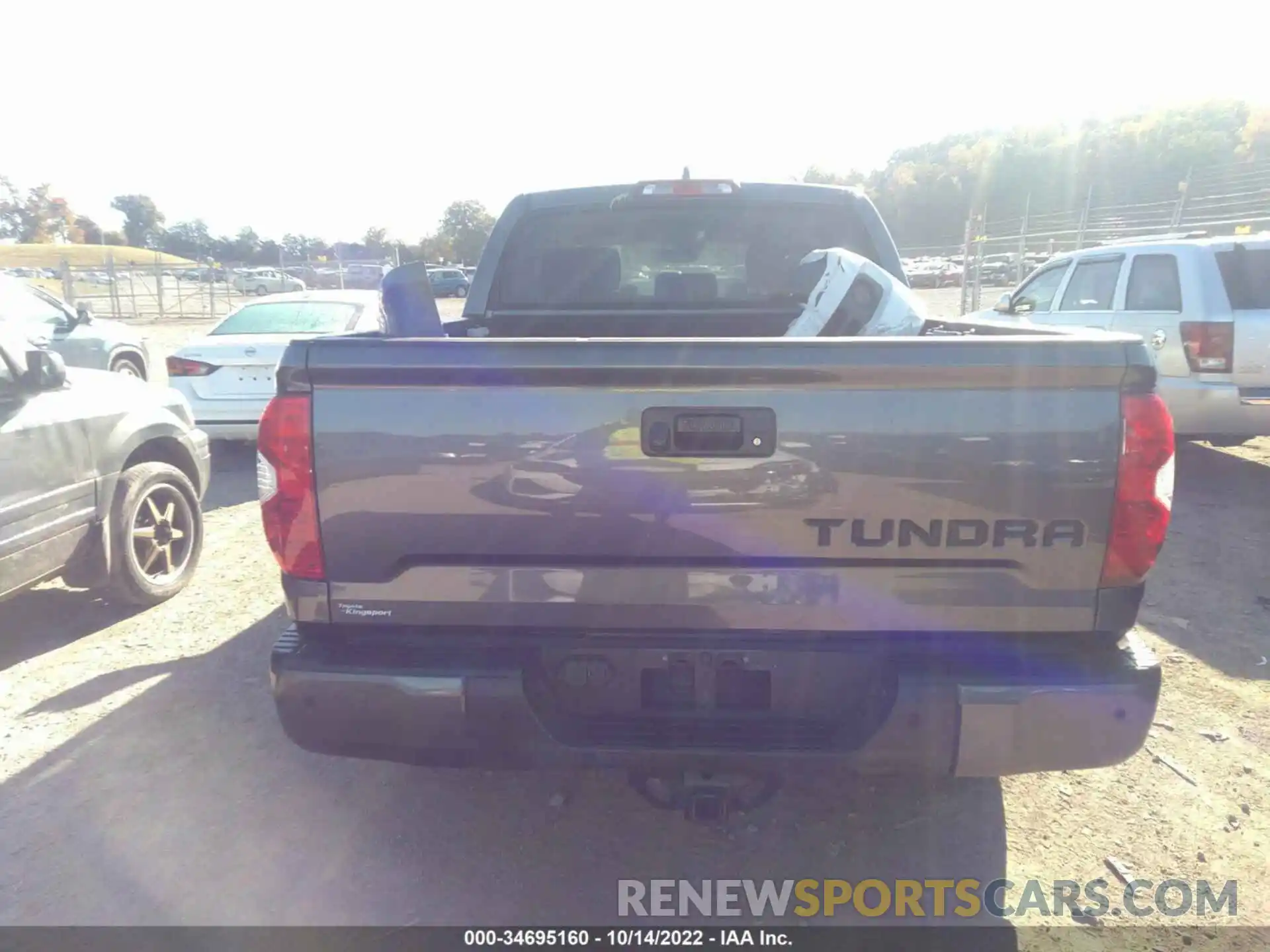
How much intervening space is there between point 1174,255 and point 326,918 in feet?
24.7

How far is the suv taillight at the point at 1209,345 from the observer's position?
21.2 feet

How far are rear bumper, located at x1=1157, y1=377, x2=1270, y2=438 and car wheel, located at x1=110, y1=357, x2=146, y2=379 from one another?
10.8 meters

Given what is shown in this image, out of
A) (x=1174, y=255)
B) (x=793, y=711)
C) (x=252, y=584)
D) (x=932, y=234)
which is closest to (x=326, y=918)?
(x=793, y=711)

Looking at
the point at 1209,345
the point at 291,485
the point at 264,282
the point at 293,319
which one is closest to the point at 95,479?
the point at 291,485

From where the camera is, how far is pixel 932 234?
191ft

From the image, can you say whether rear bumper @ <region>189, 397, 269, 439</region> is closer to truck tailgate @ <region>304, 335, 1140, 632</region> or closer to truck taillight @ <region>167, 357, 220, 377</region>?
truck taillight @ <region>167, 357, 220, 377</region>

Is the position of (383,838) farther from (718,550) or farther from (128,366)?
(128,366)

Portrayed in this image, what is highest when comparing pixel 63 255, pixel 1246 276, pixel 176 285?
pixel 63 255

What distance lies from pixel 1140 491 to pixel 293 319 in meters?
7.77

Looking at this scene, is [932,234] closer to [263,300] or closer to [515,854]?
[263,300]

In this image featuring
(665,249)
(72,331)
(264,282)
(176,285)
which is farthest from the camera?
(264,282)

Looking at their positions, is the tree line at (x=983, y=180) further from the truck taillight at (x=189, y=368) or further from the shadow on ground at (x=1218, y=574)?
the truck taillight at (x=189, y=368)

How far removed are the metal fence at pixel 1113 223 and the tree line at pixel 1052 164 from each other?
14799 millimetres

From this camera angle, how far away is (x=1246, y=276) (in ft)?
21.9
